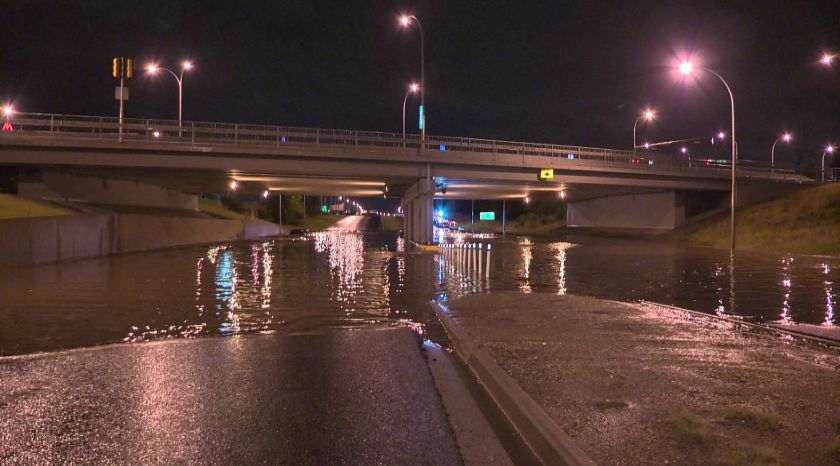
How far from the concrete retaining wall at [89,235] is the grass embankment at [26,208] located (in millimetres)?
1238

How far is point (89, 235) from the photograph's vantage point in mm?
31219

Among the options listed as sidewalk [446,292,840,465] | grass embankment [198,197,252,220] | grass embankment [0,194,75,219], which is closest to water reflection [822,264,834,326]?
sidewalk [446,292,840,465]

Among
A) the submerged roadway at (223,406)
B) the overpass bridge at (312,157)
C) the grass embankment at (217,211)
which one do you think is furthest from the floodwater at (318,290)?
the grass embankment at (217,211)

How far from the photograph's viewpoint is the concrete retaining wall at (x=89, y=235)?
24.8 metres

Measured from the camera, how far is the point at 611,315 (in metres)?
11.6

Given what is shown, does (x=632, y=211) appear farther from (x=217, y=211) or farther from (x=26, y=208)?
(x=26, y=208)

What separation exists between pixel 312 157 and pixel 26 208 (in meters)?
15.0

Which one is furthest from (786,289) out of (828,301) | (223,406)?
(223,406)

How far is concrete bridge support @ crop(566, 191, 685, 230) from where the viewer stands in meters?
56.6

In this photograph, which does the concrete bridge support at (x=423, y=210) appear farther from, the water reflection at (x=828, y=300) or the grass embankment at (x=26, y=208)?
the water reflection at (x=828, y=300)

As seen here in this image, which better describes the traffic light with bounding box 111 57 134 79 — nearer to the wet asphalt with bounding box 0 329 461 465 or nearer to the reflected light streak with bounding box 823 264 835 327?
the wet asphalt with bounding box 0 329 461 465

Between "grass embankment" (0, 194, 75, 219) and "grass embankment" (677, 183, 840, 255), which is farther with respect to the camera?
"grass embankment" (677, 183, 840, 255)

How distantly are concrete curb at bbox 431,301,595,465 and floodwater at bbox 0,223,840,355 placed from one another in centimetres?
240

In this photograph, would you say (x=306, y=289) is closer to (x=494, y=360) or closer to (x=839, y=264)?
(x=494, y=360)
